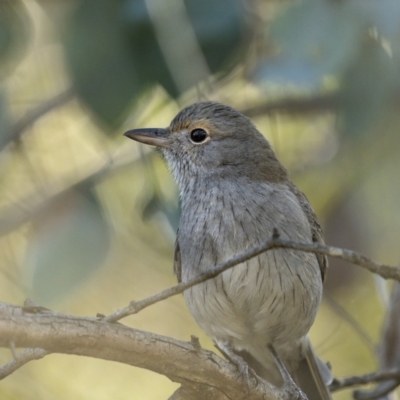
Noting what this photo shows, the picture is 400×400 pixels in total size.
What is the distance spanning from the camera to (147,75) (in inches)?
185

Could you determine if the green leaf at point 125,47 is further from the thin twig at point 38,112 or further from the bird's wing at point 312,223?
the bird's wing at point 312,223

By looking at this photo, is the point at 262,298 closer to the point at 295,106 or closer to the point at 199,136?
the point at 199,136

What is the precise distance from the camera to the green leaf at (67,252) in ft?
13.8

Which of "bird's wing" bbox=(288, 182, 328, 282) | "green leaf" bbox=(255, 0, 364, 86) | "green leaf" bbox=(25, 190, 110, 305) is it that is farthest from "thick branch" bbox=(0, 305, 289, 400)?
"green leaf" bbox=(255, 0, 364, 86)

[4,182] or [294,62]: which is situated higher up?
[4,182]

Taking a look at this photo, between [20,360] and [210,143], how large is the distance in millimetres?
2310

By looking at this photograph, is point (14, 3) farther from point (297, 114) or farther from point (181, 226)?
point (297, 114)

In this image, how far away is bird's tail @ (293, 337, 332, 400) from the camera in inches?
198

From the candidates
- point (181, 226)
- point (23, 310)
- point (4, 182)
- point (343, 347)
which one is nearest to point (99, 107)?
point (181, 226)

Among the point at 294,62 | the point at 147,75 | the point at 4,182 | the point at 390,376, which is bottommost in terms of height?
the point at 390,376

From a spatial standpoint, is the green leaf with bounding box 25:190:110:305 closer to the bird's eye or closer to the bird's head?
the bird's head

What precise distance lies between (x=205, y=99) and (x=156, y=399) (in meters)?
2.56

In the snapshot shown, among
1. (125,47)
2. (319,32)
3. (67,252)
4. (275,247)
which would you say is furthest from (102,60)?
(275,247)

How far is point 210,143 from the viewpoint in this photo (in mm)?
5027
